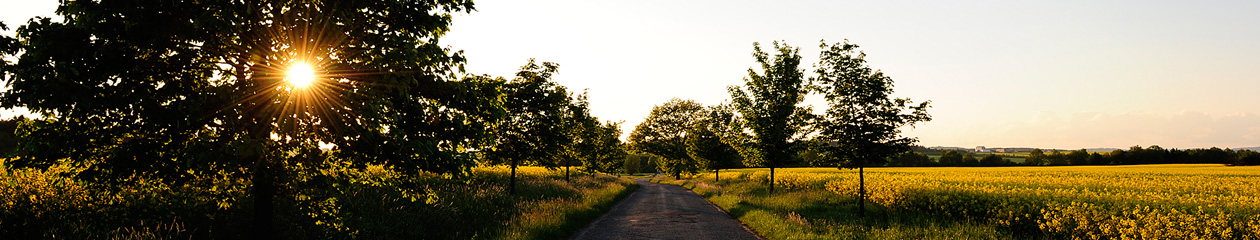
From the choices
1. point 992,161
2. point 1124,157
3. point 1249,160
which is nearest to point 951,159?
point 992,161

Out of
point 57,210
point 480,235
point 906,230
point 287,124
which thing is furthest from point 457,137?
point 906,230

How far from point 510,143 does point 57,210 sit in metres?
12.0

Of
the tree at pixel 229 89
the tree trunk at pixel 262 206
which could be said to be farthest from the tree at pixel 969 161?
the tree trunk at pixel 262 206

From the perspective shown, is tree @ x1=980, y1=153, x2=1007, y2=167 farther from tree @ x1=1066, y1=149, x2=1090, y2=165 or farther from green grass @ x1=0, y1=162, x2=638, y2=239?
green grass @ x1=0, y1=162, x2=638, y2=239

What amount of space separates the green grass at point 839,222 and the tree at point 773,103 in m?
2.81

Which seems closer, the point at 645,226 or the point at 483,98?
the point at 483,98

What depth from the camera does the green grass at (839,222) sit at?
1138cm

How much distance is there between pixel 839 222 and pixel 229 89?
43.9ft

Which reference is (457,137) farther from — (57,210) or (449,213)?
(57,210)

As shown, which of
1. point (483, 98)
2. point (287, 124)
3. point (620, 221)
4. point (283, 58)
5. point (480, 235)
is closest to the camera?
point (287, 124)

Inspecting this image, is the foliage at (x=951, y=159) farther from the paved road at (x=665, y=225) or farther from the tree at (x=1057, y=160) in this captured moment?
the paved road at (x=665, y=225)

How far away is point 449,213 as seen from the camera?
1314 cm

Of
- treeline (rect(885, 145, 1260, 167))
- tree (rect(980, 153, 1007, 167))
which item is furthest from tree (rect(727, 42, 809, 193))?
tree (rect(980, 153, 1007, 167))

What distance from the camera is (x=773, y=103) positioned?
21.4 metres
